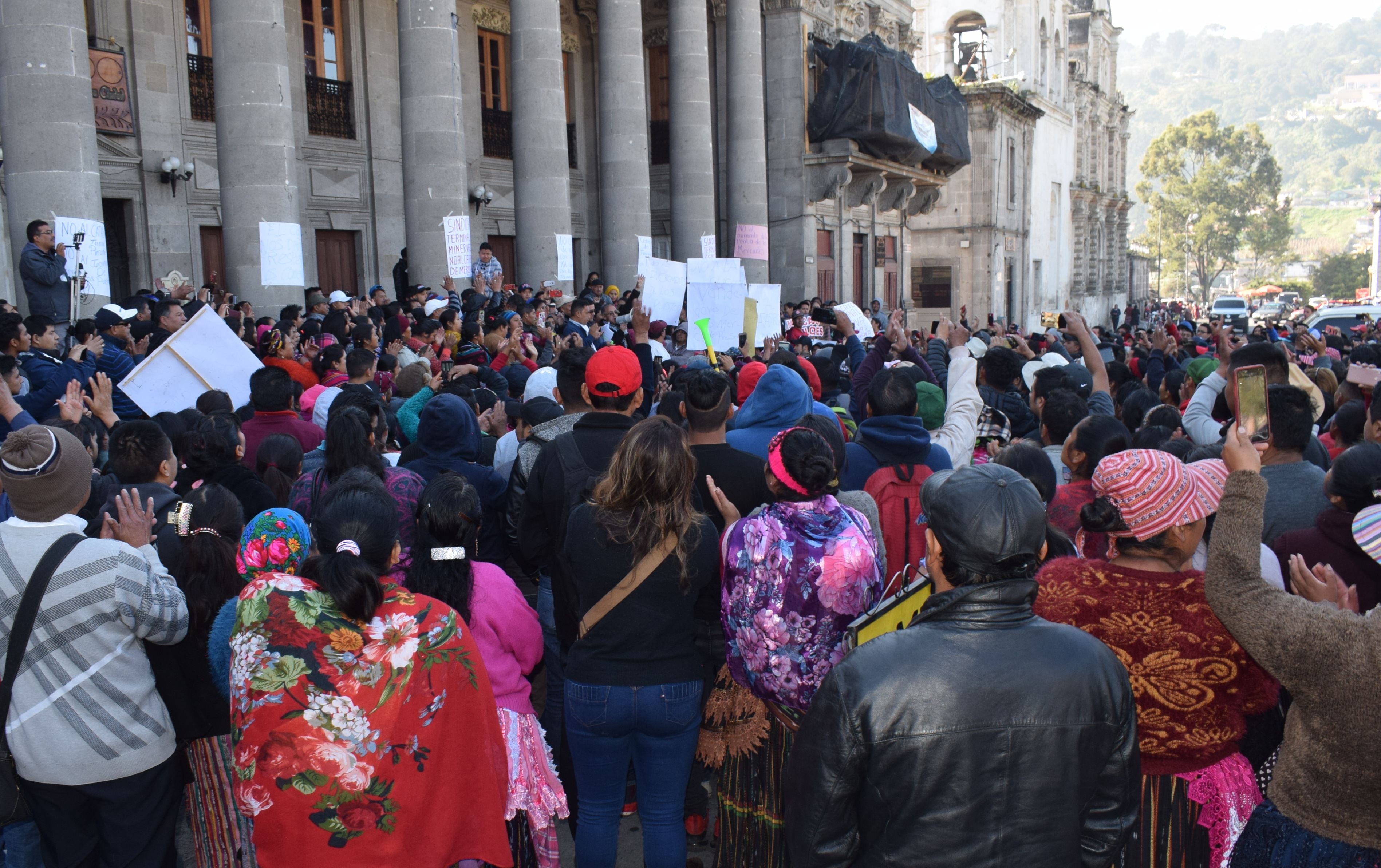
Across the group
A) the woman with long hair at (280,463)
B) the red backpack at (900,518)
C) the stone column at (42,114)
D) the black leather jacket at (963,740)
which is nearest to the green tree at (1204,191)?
the stone column at (42,114)

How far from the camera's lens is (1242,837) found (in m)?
2.66

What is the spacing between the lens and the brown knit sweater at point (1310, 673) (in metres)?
2.31

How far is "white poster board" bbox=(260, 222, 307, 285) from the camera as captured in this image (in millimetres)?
10695

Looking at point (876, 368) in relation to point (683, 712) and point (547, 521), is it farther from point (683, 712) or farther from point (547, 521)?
point (683, 712)

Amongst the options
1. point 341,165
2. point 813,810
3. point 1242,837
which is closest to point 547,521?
point 813,810

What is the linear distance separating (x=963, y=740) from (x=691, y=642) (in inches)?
58.4

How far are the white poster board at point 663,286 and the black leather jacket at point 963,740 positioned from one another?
9313mm

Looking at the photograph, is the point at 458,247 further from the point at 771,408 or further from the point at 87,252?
the point at 771,408

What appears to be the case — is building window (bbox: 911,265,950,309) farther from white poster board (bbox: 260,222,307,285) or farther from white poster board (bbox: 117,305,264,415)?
white poster board (bbox: 117,305,264,415)

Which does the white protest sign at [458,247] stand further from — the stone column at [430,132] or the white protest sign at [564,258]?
the white protest sign at [564,258]

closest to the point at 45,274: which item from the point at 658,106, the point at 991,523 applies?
the point at 991,523

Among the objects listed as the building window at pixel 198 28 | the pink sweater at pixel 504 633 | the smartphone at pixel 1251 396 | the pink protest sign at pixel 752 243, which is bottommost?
the pink sweater at pixel 504 633

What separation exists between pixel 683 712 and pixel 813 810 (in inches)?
50.7

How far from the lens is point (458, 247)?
11.9 m
